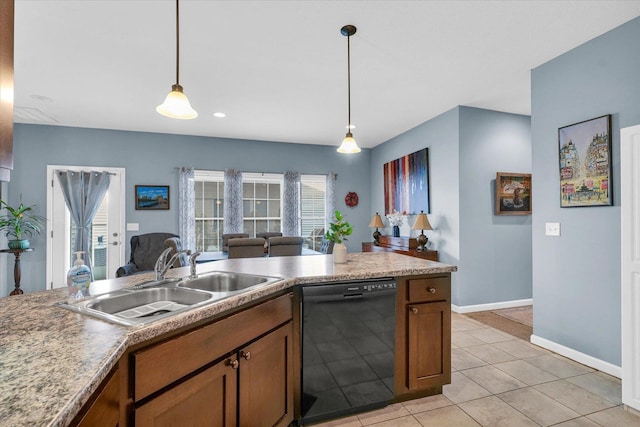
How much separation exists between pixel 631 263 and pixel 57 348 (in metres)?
2.96

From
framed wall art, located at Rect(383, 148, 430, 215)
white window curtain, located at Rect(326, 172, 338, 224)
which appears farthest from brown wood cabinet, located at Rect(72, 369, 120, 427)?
white window curtain, located at Rect(326, 172, 338, 224)

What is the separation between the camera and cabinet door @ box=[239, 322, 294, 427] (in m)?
1.45

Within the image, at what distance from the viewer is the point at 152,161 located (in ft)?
17.1

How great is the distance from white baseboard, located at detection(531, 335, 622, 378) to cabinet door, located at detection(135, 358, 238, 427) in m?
2.90

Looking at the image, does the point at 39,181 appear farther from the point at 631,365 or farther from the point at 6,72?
the point at 631,365

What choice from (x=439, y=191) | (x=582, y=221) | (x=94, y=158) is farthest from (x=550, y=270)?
(x=94, y=158)

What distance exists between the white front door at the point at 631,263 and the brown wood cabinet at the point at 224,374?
215 centimetres

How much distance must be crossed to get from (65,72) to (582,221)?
5.04m

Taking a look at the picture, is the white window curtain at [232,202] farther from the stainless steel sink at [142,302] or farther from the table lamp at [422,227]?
the stainless steel sink at [142,302]

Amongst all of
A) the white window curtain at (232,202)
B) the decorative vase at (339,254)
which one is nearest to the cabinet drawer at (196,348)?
the decorative vase at (339,254)

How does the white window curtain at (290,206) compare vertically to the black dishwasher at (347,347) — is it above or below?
above

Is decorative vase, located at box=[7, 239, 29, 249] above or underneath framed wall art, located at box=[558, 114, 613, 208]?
underneath

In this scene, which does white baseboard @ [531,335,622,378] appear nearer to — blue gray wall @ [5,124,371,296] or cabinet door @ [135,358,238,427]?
cabinet door @ [135,358,238,427]

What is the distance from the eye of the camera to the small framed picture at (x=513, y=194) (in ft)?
13.6
